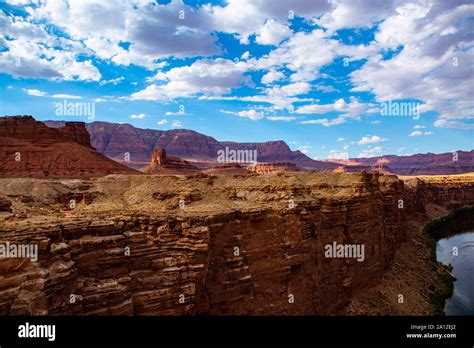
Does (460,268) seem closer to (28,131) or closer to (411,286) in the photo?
(411,286)

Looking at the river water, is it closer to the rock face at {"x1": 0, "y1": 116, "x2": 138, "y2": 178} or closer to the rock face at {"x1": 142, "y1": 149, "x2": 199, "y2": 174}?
the rock face at {"x1": 0, "y1": 116, "x2": 138, "y2": 178}

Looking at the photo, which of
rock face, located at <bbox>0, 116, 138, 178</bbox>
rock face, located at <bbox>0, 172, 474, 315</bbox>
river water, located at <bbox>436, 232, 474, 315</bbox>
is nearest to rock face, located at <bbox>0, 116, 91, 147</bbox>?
rock face, located at <bbox>0, 116, 138, 178</bbox>

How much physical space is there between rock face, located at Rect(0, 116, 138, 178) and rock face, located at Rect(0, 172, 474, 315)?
27.8 meters

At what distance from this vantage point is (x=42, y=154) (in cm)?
5784

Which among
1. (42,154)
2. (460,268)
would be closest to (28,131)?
(42,154)

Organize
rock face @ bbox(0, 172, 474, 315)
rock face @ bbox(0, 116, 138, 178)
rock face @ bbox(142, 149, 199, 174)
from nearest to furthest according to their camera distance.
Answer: rock face @ bbox(0, 172, 474, 315) < rock face @ bbox(0, 116, 138, 178) < rock face @ bbox(142, 149, 199, 174)

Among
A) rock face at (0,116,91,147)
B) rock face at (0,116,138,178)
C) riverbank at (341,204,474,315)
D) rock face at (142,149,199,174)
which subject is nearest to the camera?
riverbank at (341,204,474,315)

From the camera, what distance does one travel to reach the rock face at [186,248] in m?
11.9

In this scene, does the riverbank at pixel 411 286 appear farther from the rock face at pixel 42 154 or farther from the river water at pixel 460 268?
the rock face at pixel 42 154

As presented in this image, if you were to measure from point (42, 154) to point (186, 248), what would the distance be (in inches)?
2030

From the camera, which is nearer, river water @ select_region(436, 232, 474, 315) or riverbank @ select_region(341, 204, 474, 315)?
riverbank @ select_region(341, 204, 474, 315)

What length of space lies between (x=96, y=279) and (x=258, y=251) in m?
8.95

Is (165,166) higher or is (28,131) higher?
(28,131)

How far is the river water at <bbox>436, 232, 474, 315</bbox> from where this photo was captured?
110 ft
